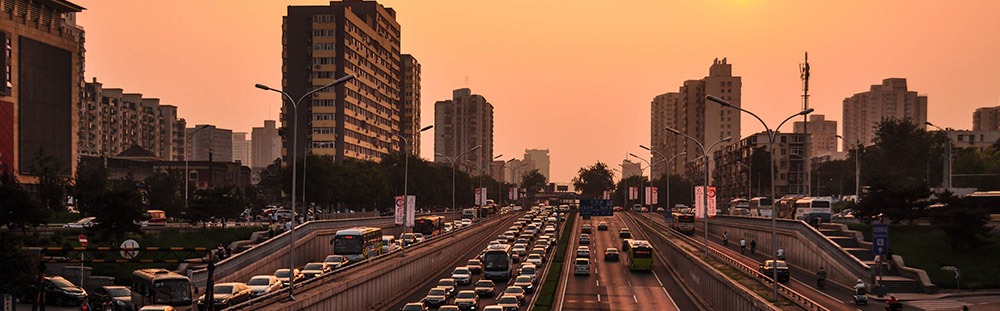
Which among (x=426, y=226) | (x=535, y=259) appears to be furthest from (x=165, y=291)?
(x=426, y=226)

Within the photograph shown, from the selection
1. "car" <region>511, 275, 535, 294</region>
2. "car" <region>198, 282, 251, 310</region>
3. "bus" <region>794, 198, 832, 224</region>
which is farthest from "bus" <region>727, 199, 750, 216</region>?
"car" <region>198, 282, 251, 310</region>

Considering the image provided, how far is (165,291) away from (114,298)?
628 centimetres

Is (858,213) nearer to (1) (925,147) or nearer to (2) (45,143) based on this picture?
(1) (925,147)

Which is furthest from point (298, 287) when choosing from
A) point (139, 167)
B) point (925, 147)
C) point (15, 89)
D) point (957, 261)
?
point (139, 167)

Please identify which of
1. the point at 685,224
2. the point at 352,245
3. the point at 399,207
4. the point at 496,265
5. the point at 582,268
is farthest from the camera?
the point at 685,224

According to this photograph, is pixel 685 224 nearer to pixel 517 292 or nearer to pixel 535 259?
pixel 535 259

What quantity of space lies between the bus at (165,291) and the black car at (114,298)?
1.89 metres

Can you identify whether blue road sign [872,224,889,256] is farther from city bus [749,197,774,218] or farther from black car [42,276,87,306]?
city bus [749,197,774,218]

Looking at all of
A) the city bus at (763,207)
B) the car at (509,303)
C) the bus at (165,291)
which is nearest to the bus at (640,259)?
the car at (509,303)

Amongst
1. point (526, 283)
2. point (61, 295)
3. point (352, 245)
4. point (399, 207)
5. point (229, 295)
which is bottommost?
point (526, 283)

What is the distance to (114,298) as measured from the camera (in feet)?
146

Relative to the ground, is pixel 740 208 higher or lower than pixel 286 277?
higher

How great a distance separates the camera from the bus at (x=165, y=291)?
131ft

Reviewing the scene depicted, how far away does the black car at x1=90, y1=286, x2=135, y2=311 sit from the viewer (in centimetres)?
4328
